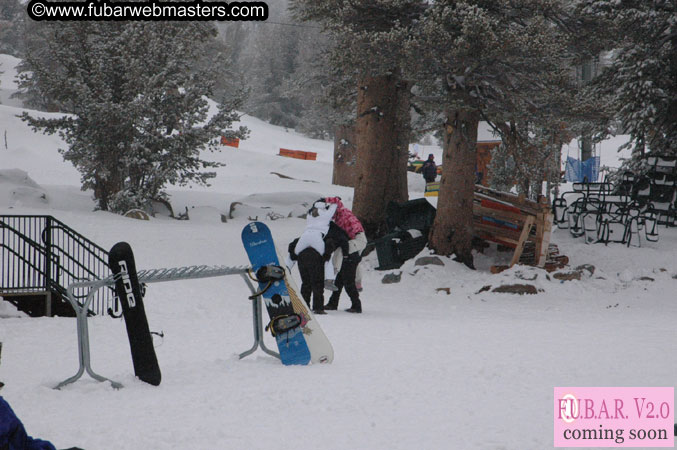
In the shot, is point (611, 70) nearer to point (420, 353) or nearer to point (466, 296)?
point (466, 296)

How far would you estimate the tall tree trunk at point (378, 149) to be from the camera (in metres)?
16.5

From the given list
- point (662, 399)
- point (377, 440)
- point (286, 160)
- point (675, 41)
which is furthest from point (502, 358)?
point (286, 160)

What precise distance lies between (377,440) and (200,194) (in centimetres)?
2462

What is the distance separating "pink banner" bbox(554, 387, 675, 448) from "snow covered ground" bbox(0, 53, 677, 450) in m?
0.18

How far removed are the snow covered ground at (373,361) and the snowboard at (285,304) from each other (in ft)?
0.74

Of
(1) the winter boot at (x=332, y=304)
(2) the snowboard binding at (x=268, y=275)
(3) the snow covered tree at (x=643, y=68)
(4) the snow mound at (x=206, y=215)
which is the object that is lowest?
(1) the winter boot at (x=332, y=304)

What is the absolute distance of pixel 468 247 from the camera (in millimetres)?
14953

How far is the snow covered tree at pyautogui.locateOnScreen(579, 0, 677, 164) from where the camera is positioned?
680 inches

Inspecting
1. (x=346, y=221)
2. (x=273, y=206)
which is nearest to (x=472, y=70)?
(x=346, y=221)

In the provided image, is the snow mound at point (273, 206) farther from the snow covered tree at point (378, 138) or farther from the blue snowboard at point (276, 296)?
the blue snowboard at point (276, 296)

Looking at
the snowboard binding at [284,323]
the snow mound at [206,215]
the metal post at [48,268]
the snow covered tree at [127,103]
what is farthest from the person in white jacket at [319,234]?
the snow mound at [206,215]

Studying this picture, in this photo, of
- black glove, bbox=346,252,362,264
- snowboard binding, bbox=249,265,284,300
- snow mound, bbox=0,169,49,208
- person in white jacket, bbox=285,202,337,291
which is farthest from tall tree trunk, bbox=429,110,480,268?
snow mound, bbox=0,169,49,208

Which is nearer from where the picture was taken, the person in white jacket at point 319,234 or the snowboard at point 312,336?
the snowboard at point 312,336

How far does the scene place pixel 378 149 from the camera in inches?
653
